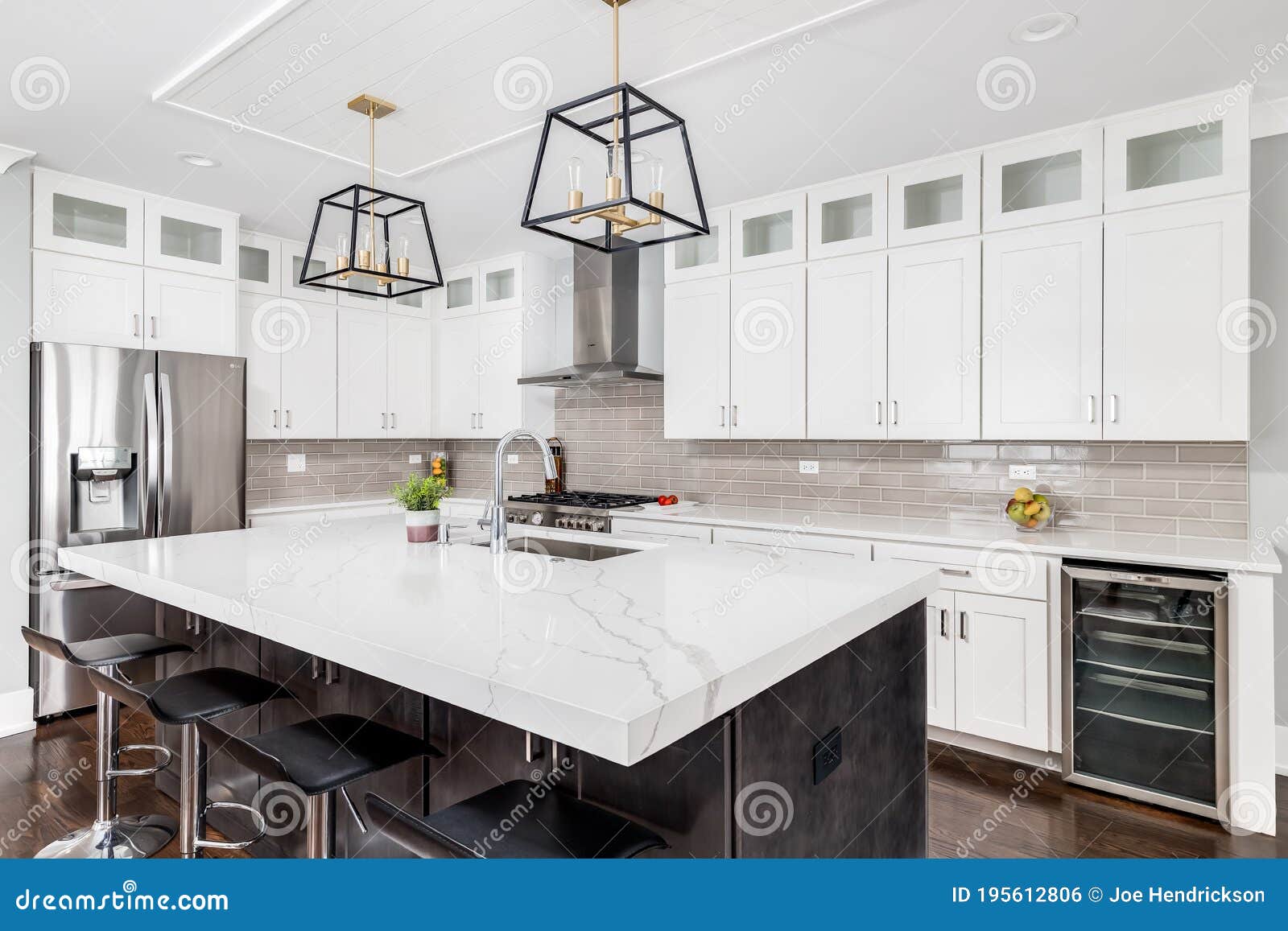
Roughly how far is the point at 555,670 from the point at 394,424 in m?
4.52

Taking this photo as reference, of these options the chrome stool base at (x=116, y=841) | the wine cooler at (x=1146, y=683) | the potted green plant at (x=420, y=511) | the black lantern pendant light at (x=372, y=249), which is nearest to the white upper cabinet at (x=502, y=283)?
the black lantern pendant light at (x=372, y=249)

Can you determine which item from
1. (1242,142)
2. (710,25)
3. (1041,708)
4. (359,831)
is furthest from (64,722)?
(1242,142)

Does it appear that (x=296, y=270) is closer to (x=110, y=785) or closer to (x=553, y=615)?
(x=110, y=785)

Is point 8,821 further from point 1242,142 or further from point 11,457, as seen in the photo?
point 1242,142

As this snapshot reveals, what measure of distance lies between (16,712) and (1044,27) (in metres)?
4.74

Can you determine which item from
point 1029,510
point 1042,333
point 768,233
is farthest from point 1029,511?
point 768,233

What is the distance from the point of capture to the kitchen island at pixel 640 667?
110 centimetres

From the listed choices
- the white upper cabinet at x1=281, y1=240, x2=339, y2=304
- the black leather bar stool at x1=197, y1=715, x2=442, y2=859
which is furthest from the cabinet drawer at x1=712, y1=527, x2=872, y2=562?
the white upper cabinet at x1=281, y1=240, x2=339, y2=304

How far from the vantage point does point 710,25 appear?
2215 millimetres

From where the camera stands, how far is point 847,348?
355cm

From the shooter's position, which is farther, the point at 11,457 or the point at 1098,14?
the point at 11,457

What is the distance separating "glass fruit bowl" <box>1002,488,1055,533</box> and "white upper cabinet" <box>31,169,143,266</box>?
4.30 metres

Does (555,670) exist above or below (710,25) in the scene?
below

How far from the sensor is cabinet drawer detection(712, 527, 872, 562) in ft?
10.5
